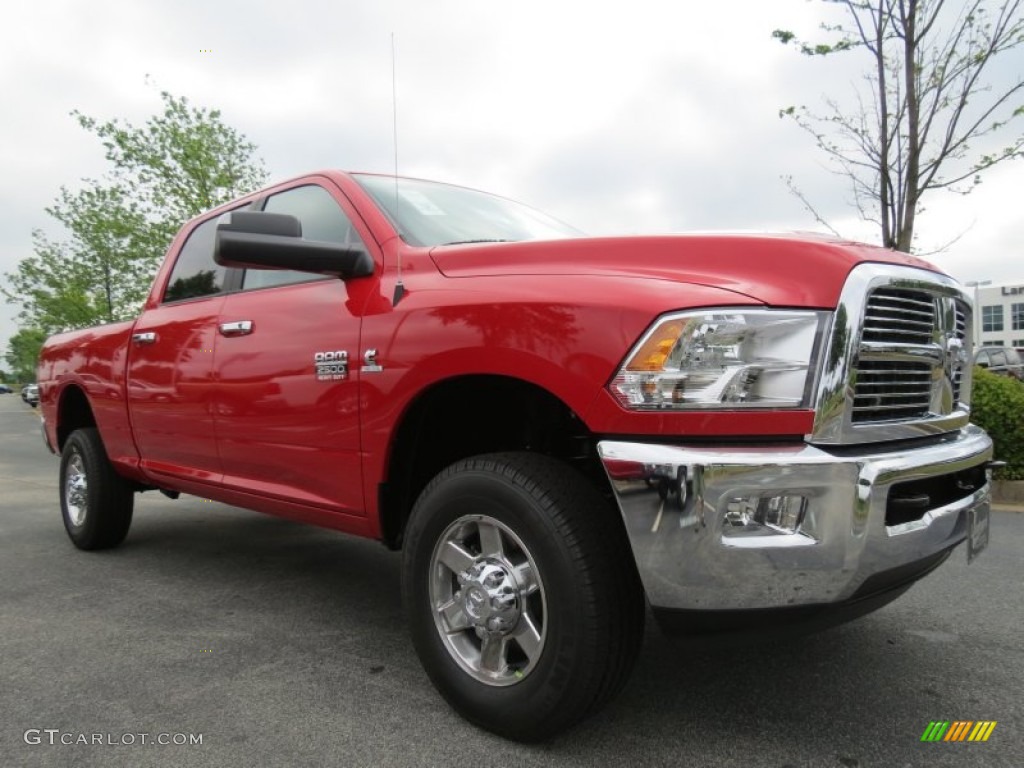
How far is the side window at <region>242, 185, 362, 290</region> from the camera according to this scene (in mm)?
3047

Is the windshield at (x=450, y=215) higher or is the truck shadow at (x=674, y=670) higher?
the windshield at (x=450, y=215)

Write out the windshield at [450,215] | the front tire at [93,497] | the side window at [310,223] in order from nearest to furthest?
the windshield at [450,215] < the side window at [310,223] < the front tire at [93,497]

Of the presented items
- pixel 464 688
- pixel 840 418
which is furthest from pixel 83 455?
pixel 840 418

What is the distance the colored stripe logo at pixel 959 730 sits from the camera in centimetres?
219

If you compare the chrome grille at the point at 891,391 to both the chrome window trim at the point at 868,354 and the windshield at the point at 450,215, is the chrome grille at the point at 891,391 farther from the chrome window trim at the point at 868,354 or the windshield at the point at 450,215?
the windshield at the point at 450,215

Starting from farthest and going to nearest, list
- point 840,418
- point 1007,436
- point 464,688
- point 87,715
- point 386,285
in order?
1. point 1007,436
2. point 386,285
3. point 87,715
4. point 464,688
5. point 840,418

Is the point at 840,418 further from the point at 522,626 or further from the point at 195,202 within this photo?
the point at 195,202

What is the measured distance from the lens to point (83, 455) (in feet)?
15.3

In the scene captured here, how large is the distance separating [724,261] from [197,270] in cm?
299

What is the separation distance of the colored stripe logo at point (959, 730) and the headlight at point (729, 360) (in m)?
1.17

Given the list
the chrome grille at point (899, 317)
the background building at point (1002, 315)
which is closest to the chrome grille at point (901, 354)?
the chrome grille at point (899, 317)

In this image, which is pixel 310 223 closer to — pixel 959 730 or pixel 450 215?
pixel 450 215

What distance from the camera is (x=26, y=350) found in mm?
54812

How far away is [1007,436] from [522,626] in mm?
5600
